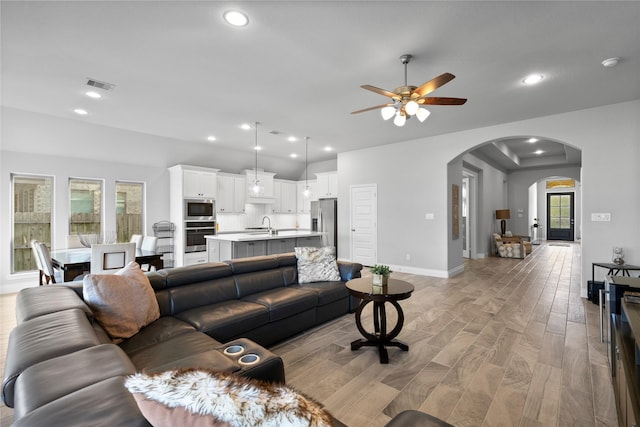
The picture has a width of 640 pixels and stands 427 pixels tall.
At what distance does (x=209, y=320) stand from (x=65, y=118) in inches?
182

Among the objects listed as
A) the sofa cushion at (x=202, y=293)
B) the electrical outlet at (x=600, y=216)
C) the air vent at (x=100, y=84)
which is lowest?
the sofa cushion at (x=202, y=293)

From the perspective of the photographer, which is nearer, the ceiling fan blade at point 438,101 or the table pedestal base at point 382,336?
the table pedestal base at point 382,336

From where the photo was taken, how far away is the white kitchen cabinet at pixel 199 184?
6509 mm

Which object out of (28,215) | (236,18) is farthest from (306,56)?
(28,215)

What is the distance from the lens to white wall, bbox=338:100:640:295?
4.09 meters

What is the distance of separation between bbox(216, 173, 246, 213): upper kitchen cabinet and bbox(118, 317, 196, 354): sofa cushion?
528cm

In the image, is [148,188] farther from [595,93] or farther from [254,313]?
[595,93]

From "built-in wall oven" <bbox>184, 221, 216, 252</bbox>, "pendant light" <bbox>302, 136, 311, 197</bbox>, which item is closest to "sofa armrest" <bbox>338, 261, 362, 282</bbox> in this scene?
"pendant light" <bbox>302, 136, 311, 197</bbox>

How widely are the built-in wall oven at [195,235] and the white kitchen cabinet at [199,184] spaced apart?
0.64 metres

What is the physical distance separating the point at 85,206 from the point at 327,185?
5.48 metres

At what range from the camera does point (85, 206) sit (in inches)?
228

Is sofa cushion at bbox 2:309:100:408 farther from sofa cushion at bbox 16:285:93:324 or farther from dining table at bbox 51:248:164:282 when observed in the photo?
dining table at bbox 51:248:164:282

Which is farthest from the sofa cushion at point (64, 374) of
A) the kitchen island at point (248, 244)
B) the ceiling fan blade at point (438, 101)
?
the kitchen island at point (248, 244)

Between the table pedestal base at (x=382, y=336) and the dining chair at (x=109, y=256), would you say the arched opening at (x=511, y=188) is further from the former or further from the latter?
the dining chair at (x=109, y=256)
